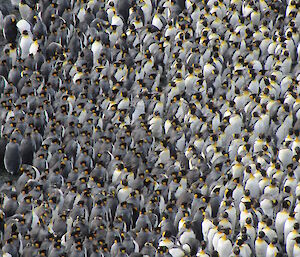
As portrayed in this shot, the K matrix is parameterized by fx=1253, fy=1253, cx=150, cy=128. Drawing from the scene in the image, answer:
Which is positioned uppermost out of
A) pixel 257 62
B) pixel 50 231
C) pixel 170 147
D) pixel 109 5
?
pixel 109 5

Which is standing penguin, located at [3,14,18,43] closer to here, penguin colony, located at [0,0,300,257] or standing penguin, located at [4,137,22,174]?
penguin colony, located at [0,0,300,257]

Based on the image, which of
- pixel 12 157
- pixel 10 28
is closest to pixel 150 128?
pixel 12 157

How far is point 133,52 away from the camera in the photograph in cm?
2942

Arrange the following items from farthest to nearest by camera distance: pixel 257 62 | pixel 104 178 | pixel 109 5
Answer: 1. pixel 109 5
2. pixel 257 62
3. pixel 104 178

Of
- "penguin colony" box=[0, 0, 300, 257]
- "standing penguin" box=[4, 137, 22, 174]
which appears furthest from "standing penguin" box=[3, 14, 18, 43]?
"standing penguin" box=[4, 137, 22, 174]

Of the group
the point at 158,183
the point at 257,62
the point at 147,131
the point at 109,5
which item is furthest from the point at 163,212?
the point at 109,5

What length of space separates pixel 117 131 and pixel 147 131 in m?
0.67

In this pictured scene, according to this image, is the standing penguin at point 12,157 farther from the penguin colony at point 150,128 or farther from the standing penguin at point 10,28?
the standing penguin at point 10,28

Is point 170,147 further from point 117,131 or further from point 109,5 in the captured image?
point 109,5

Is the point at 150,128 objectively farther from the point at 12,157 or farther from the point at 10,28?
the point at 10,28

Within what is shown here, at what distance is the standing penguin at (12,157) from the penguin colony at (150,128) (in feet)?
0.10

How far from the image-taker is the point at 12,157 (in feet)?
85.4

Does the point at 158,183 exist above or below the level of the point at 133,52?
below

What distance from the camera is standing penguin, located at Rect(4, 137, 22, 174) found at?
2591 centimetres
